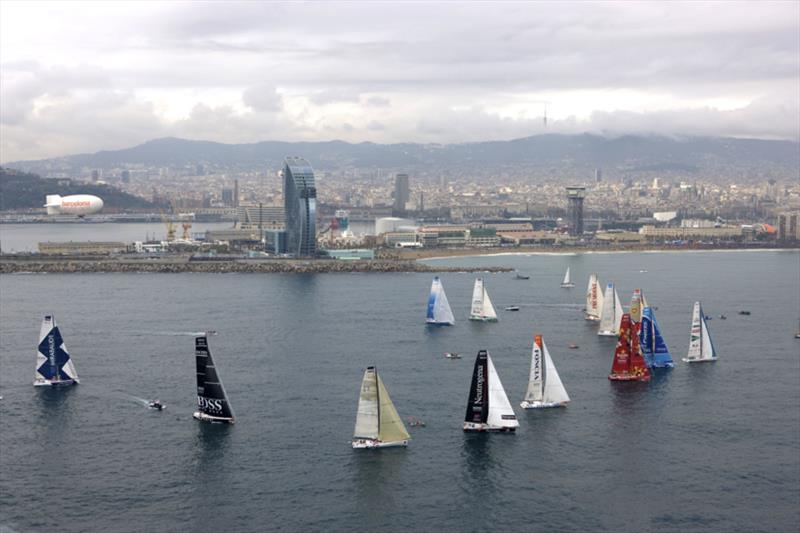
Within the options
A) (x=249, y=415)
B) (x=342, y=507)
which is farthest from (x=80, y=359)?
(x=342, y=507)

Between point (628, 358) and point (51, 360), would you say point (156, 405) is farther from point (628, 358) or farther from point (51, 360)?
point (628, 358)

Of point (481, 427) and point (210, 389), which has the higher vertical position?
point (210, 389)

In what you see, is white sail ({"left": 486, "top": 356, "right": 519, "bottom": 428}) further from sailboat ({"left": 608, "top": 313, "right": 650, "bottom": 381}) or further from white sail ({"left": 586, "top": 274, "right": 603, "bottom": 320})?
white sail ({"left": 586, "top": 274, "right": 603, "bottom": 320})

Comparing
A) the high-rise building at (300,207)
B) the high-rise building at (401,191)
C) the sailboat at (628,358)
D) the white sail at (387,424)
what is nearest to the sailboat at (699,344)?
the sailboat at (628,358)

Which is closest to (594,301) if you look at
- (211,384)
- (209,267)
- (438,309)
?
(438,309)

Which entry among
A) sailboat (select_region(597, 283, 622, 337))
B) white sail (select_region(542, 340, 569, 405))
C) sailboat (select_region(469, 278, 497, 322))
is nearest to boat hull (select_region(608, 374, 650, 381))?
white sail (select_region(542, 340, 569, 405))

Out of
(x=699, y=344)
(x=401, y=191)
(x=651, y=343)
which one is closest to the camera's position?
(x=651, y=343)
